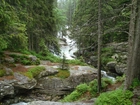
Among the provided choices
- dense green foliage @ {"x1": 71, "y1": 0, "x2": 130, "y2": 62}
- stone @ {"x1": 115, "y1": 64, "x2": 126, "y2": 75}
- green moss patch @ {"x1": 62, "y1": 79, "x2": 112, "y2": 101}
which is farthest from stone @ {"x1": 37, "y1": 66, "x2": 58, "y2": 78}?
stone @ {"x1": 115, "y1": 64, "x2": 126, "y2": 75}

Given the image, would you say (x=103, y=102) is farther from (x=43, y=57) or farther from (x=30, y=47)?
(x=30, y=47)

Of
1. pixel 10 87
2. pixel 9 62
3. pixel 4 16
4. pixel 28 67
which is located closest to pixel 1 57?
pixel 9 62

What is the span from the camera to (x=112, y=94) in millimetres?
Result: 7629

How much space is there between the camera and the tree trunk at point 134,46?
675cm

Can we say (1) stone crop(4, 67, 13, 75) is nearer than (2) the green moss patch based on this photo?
No

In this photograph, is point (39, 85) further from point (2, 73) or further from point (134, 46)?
point (134, 46)

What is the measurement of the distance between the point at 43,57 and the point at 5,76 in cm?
866

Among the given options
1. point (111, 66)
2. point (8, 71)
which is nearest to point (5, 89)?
point (8, 71)

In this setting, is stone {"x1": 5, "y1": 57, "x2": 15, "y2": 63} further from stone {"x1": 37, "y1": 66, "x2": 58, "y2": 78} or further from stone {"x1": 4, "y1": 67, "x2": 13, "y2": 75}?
stone {"x1": 37, "y1": 66, "x2": 58, "y2": 78}

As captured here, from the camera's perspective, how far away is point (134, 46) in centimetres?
714

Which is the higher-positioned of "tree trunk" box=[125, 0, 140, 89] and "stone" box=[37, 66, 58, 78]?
"tree trunk" box=[125, 0, 140, 89]

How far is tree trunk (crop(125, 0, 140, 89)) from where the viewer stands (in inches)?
266

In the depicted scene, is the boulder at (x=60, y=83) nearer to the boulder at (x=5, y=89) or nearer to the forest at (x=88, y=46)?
the forest at (x=88, y=46)

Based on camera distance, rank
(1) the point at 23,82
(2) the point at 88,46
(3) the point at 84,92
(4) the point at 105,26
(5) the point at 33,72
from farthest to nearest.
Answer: (2) the point at 88,46
(5) the point at 33,72
(4) the point at 105,26
(1) the point at 23,82
(3) the point at 84,92
